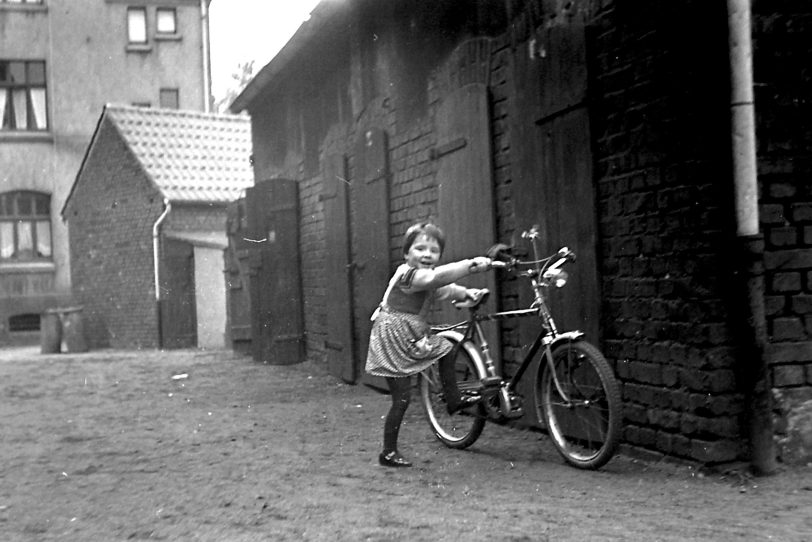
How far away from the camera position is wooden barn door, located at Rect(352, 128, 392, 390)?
909cm

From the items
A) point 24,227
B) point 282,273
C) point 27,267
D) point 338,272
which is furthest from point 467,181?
point 24,227

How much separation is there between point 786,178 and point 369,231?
5.29 m

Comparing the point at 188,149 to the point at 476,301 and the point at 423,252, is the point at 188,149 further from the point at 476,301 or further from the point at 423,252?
the point at 423,252

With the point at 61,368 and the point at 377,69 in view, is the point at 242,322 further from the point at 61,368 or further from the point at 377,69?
the point at 377,69

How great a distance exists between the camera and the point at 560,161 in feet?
19.0

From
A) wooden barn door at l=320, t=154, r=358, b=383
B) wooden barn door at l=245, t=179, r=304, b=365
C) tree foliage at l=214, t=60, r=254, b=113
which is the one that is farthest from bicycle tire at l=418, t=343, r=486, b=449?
tree foliage at l=214, t=60, r=254, b=113

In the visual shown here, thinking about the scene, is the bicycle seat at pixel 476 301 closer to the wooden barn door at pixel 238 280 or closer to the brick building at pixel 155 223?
the wooden barn door at pixel 238 280

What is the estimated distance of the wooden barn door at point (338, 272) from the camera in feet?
33.7

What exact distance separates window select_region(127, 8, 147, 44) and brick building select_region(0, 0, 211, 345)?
0.03 m

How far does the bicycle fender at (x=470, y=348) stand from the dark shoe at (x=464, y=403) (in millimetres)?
124

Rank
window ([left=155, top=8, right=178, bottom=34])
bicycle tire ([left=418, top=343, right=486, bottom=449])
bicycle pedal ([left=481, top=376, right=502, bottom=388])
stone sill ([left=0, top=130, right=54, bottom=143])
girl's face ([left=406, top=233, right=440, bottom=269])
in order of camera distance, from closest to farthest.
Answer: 1. girl's face ([left=406, top=233, right=440, bottom=269])
2. bicycle pedal ([left=481, top=376, right=502, bottom=388])
3. bicycle tire ([left=418, top=343, right=486, bottom=449])
4. stone sill ([left=0, top=130, right=54, bottom=143])
5. window ([left=155, top=8, right=178, bottom=34])

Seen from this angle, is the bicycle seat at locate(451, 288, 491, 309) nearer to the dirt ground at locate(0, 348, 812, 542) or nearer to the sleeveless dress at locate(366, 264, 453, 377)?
the sleeveless dress at locate(366, 264, 453, 377)

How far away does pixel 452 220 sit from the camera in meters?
7.41

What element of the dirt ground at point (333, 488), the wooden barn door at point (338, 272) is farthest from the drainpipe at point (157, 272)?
the dirt ground at point (333, 488)
